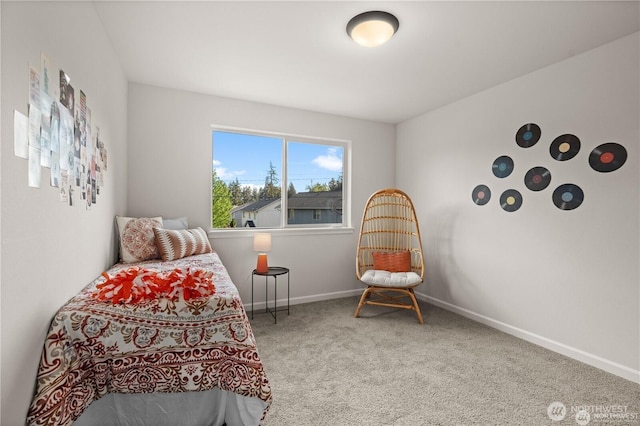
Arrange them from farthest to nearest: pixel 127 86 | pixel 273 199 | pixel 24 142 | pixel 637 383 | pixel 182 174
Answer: pixel 273 199, pixel 182 174, pixel 127 86, pixel 637 383, pixel 24 142

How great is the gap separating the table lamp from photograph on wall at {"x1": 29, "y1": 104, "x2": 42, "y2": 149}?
2.34 meters

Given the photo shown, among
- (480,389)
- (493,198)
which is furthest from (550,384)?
(493,198)

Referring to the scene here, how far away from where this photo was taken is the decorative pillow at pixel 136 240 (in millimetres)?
2514

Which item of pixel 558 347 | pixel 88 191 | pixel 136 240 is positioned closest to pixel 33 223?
pixel 88 191

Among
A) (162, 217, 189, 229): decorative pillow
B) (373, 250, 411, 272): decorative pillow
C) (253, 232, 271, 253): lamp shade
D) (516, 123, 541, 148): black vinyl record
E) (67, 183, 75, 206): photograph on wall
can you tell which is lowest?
(373, 250, 411, 272): decorative pillow

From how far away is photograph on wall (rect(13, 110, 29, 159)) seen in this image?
3.47 feet

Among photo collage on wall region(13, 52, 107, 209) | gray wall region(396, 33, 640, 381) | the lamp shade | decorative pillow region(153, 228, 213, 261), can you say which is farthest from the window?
photo collage on wall region(13, 52, 107, 209)

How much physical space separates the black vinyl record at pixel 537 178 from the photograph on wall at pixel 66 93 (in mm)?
3459

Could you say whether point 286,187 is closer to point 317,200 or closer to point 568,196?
point 317,200

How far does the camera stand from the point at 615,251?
2320 mm

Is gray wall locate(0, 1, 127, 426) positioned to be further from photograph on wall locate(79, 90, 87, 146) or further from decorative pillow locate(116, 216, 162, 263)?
decorative pillow locate(116, 216, 162, 263)

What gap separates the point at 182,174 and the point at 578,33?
360 centimetres

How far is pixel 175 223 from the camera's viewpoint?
3.05 meters

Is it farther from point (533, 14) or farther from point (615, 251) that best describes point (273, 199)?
point (615, 251)
